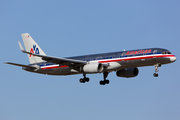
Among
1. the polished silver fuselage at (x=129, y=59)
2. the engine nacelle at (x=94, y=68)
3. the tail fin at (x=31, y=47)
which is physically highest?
the tail fin at (x=31, y=47)

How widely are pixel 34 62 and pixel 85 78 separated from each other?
10.7 meters

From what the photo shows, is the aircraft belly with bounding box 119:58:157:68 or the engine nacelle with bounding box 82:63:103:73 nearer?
the aircraft belly with bounding box 119:58:157:68

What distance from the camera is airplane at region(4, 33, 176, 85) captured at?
50594 millimetres

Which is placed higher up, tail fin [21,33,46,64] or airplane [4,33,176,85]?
tail fin [21,33,46,64]

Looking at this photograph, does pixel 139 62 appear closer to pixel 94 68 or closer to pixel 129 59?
pixel 129 59

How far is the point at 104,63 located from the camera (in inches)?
2105

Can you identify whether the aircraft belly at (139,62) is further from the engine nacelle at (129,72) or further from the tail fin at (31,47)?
the tail fin at (31,47)

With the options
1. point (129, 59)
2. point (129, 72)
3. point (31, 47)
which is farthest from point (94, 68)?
point (31, 47)

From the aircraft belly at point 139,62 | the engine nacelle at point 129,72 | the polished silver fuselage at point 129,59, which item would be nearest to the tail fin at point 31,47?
the polished silver fuselage at point 129,59

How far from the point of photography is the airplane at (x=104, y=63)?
50.6 m

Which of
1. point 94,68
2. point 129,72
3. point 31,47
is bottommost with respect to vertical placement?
point 94,68

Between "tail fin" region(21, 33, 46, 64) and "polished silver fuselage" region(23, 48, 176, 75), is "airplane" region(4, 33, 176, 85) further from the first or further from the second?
"tail fin" region(21, 33, 46, 64)

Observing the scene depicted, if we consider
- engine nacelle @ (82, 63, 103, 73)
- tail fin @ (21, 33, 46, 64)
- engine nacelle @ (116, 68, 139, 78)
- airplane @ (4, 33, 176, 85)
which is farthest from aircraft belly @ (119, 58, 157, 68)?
tail fin @ (21, 33, 46, 64)

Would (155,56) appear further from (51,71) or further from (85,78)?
(51,71)
